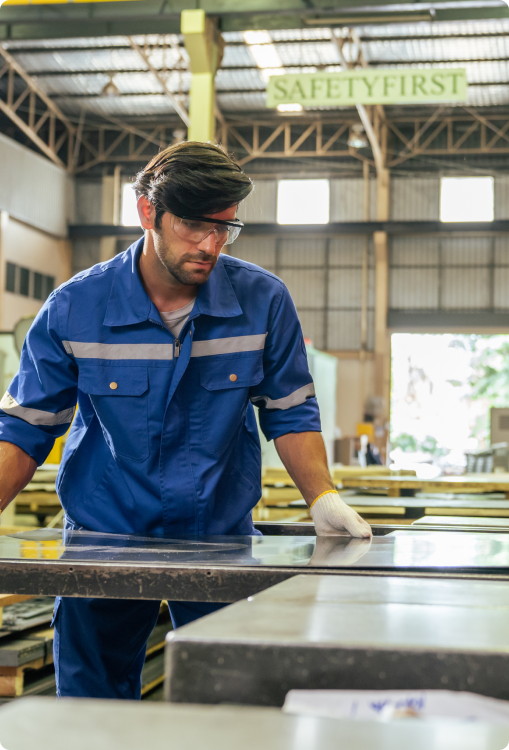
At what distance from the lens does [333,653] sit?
0.70 metres

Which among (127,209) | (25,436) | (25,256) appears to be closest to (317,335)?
(127,209)

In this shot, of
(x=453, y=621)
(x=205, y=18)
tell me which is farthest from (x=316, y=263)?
(x=453, y=621)

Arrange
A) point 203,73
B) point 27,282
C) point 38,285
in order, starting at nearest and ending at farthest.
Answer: point 203,73
point 27,282
point 38,285

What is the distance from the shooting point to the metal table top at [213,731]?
0.52 m

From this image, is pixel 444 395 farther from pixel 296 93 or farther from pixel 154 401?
pixel 154 401

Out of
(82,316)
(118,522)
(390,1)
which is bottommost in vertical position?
(118,522)

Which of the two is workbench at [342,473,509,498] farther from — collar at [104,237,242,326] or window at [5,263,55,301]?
window at [5,263,55,301]

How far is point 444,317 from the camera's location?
16.5m

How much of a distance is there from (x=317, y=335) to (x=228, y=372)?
15495 millimetres

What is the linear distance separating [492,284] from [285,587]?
16.4 metres

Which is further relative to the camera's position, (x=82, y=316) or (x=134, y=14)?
(x=134, y=14)

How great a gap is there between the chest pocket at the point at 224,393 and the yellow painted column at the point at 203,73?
5.11 meters

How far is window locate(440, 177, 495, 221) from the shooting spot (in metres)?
16.7

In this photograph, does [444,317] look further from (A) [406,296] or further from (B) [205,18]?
(B) [205,18]
